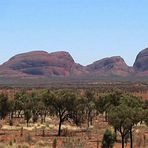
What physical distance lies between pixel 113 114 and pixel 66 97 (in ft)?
58.6

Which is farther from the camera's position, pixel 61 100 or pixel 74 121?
pixel 74 121

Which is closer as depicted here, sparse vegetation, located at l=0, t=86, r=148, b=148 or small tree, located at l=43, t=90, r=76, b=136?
sparse vegetation, located at l=0, t=86, r=148, b=148

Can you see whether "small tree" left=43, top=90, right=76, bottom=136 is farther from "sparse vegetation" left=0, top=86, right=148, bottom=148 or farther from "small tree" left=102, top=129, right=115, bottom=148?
"small tree" left=102, top=129, right=115, bottom=148

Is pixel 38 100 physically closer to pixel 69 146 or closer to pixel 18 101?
pixel 18 101

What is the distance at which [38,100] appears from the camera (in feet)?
266

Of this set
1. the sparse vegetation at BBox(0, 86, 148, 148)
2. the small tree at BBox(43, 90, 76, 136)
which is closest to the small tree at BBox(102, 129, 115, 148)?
the sparse vegetation at BBox(0, 86, 148, 148)

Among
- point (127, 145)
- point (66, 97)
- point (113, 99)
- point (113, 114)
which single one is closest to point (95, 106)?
point (113, 99)

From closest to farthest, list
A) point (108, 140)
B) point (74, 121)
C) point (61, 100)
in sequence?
point (108, 140) < point (61, 100) < point (74, 121)

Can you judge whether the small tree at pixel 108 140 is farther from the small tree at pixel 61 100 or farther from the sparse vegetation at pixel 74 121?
the small tree at pixel 61 100

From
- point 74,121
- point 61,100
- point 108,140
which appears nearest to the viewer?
point 108,140

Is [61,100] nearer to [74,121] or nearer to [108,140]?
[74,121]

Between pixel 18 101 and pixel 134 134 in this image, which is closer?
pixel 134 134

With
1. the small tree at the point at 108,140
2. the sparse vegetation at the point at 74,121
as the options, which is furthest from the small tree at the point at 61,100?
the small tree at the point at 108,140

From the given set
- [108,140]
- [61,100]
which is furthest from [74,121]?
[108,140]
